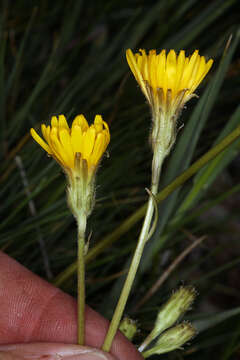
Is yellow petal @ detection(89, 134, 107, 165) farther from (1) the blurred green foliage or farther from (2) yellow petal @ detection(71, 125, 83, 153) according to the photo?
(1) the blurred green foliage

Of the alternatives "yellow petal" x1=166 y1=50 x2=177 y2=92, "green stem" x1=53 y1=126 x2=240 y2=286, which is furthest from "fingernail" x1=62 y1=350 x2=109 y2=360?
"yellow petal" x1=166 y1=50 x2=177 y2=92

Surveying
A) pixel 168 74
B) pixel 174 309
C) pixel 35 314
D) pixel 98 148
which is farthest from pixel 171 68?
pixel 35 314

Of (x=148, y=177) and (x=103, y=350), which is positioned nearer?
(x=103, y=350)

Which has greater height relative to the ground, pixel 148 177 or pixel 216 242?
pixel 148 177

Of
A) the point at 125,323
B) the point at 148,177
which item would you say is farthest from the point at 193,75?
the point at 148,177

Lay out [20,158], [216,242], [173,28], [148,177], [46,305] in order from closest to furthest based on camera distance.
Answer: [46,305]
[20,158]
[148,177]
[173,28]
[216,242]

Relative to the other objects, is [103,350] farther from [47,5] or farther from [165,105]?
[47,5]
